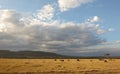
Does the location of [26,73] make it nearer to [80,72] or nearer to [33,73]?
[33,73]

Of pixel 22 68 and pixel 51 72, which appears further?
pixel 22 68

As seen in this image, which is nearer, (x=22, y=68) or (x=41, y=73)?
(x=41, y=73)

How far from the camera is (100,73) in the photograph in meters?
43.3

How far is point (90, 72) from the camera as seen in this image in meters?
43.8

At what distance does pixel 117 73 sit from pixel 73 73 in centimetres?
793

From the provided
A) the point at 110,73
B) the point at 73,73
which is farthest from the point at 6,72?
the point at 110,73

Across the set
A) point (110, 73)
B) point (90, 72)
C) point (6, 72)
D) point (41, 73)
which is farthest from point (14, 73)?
point (110, 73)

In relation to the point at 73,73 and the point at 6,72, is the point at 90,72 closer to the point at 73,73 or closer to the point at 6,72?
the point at 73,73

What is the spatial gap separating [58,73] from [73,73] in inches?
104

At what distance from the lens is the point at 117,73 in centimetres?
4375

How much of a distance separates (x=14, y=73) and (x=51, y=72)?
21.0ft

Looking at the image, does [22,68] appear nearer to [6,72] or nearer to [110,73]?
[6,72]

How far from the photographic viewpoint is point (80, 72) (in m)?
43.5

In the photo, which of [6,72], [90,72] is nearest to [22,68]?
[6,72]
